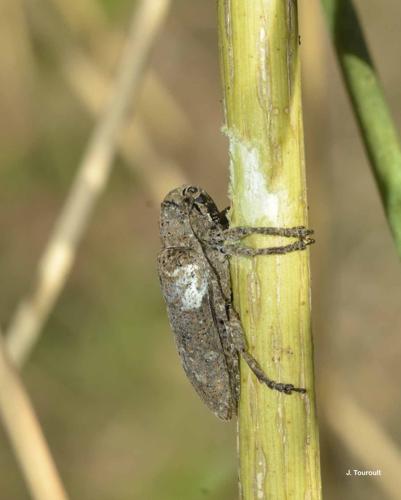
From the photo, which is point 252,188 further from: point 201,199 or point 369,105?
point 201,199

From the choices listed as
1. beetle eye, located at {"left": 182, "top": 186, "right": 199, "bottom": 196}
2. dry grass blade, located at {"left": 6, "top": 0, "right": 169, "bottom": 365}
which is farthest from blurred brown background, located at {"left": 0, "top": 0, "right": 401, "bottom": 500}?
dry grass blade, located at {"left": 6, "top": 0, "right": 169, "bottom": 365}

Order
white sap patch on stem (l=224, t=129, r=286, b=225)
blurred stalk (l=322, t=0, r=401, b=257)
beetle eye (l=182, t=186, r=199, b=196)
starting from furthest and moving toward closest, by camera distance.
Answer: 1. beetle eye (l=182, t=186, r=199, b=196)
2. white sap patch on stem (l=224, t=129, r=286, b=225)
3. blurred stalk (l=322, t=0, r=401, b=257)

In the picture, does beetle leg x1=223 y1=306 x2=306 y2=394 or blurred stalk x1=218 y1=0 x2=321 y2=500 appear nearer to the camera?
blurred stalk x1=218 y1=0 x2=321 y2=500

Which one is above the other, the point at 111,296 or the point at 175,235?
the point at 111,296

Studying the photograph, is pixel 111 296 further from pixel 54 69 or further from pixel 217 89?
pixel 217 89

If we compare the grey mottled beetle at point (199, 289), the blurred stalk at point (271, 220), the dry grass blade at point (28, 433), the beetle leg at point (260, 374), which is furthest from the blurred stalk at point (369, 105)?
the dry grass blade at point (28, 433)

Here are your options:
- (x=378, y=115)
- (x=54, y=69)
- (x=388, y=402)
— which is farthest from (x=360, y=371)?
(x=378, y=115)

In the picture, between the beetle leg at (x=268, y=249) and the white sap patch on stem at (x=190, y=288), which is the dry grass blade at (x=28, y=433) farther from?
the beetle leg at (x=268, y=249)

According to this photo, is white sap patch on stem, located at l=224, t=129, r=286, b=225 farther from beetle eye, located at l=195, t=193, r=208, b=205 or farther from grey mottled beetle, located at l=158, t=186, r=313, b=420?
beetle eye, located at l=195, t=193, r=208, b=205
